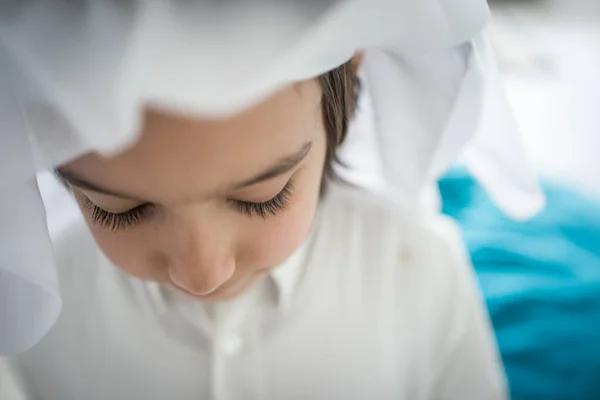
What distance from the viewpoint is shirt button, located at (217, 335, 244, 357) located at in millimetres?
532

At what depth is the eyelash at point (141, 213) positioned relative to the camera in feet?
1.13

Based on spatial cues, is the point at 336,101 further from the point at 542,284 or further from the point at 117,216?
the point at 542,284

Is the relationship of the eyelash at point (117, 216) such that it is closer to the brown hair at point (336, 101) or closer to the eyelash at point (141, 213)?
the eyelash at point (141, 213)

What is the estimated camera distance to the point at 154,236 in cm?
35

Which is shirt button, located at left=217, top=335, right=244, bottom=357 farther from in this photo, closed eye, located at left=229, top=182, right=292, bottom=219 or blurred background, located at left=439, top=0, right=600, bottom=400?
blurred background, located at left=439, top=0, right=600, bottom=400

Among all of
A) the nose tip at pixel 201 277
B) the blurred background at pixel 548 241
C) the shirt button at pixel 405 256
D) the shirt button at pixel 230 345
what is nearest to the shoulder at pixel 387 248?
the shirt button at pixel 405 256

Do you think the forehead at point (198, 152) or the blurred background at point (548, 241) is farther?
the blurred background at point (548, 241)

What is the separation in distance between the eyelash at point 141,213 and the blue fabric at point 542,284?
61cm

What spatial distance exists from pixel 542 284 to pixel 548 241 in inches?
4.9

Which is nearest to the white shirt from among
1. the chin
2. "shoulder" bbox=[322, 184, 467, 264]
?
"shoulder" bbox=[322, 184, 467, 264]

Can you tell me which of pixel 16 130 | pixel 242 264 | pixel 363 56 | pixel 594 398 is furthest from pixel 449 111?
pixel 594 398

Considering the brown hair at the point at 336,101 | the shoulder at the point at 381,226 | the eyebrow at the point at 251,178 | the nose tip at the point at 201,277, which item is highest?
the shoulder at the point at 381,226

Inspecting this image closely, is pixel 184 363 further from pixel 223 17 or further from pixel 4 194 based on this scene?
pixel 223 17

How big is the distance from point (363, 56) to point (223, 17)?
0.19 m
